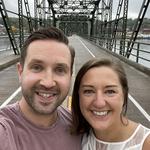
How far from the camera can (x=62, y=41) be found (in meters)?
2.44

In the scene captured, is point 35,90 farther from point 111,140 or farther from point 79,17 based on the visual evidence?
point 79,17

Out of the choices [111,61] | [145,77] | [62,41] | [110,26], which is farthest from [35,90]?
[110,26]

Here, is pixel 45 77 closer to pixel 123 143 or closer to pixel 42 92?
pixel 42 92

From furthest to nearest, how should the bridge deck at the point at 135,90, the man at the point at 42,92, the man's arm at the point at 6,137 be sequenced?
the bridge deck at the point at 135,90 → the man at the point at 42,92 → the man's arm at the point at 6,137

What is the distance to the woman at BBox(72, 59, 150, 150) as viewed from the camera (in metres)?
2.46

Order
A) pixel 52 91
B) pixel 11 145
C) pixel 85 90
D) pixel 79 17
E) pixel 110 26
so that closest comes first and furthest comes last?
pixel 11 145 < pixel 52 91 < pixel 85 90 < pixel 110 26 < pixel 79 17

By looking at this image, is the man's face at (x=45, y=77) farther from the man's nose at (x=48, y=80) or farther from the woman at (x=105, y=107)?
the woman at (x=105, y=107)

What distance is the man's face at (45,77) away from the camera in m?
2.33

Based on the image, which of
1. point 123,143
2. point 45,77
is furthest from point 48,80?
point 123,143

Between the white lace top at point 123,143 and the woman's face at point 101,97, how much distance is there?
3.5 inches

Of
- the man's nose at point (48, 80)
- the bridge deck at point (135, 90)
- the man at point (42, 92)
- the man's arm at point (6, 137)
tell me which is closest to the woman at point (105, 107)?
the man at point (42, 92)

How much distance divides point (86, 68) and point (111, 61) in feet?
0.58

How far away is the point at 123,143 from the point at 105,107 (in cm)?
23

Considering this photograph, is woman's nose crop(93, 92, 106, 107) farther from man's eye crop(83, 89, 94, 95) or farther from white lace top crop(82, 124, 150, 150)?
white lace top crop(82, 124, 150, 150)
